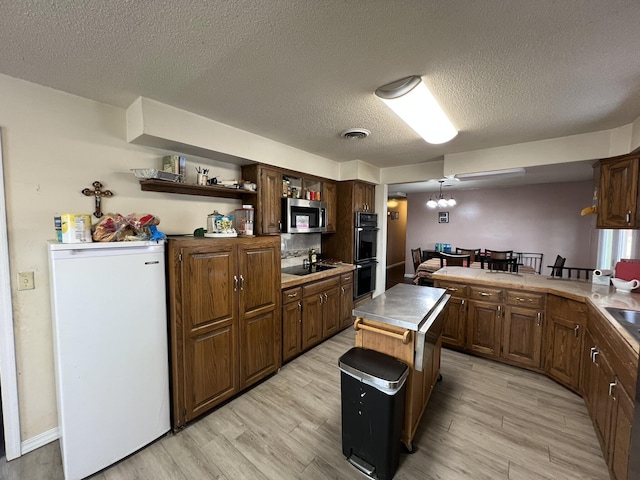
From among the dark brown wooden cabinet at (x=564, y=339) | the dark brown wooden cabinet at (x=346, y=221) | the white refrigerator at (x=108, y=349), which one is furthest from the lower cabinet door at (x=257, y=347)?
the dark brown wooden cabinet at (x=564, y=339)

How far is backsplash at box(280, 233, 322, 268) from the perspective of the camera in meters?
3.62

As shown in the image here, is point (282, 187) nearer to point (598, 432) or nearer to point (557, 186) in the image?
point (598, 432)

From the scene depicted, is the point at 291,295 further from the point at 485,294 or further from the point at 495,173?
the point at 495,173

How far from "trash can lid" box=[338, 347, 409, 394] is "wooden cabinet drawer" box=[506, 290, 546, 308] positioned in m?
1.88

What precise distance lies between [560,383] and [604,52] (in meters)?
2.72

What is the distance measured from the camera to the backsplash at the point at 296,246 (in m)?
3.62

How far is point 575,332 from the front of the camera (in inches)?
92.4

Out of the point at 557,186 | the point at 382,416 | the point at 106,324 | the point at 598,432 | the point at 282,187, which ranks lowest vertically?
the point at 598,432

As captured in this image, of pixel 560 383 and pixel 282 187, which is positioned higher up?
pixel 282 187

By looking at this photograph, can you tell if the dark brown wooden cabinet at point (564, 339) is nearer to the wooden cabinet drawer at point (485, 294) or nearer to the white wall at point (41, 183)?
the wooden cabinet drawer at point (485, 294)

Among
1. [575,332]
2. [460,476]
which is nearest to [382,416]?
[460,476]

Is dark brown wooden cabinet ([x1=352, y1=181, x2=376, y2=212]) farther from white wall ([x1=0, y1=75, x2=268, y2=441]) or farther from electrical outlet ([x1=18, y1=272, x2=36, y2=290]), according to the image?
electrical outlet ([x1=18, y1=272, x2=36, y2=290])

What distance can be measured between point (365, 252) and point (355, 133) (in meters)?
2.08

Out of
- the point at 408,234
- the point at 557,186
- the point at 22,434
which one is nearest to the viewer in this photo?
the point at 22,434
